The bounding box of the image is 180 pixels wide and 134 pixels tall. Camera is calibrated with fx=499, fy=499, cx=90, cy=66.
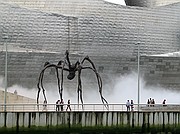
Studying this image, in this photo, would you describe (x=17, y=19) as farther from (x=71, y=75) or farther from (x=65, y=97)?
(x=71, y=75)

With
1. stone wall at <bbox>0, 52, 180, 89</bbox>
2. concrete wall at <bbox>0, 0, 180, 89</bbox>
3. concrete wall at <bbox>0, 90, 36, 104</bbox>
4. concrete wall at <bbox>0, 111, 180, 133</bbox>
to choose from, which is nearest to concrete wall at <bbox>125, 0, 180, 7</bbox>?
concrete wall at <bbox>0, 0, 180, 89</bbox>

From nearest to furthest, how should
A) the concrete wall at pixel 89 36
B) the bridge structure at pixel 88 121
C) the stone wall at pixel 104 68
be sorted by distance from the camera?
1. the bridge structure at pixel 88 121
2. the stone wall at pixel 104 68
3. the concrete wall at pixel 89 36

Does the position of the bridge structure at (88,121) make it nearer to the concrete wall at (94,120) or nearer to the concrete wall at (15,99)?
the concrete wall at (94,120)

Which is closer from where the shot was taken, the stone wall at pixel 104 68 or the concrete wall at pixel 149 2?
the stone wall at pixel 104 68

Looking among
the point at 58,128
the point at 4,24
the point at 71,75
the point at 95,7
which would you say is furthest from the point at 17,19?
the point at 58,128

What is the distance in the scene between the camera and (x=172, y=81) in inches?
1539

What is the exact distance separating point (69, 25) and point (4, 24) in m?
4.70

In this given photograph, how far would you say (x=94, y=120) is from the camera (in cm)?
2105

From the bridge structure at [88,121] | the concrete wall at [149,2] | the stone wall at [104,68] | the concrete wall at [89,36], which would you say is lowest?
the bridge structure at [88,121]

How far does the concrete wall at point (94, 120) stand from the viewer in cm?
2012

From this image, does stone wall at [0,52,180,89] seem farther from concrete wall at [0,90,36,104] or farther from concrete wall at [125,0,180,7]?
concrete wall at [125,0,180,7]

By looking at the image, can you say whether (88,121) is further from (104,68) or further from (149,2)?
(149,2)

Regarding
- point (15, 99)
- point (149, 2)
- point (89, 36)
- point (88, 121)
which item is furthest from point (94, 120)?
point (149, 2)

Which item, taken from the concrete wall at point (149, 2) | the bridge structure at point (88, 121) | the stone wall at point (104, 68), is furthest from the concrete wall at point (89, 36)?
the bridge structure at point (88, 121)
